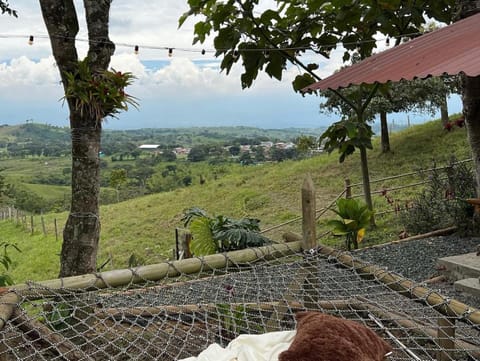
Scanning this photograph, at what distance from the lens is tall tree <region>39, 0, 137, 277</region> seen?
2551 mm

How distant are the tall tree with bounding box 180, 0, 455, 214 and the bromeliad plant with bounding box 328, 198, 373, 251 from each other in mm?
1800

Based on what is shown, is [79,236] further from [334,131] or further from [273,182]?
[273,182]

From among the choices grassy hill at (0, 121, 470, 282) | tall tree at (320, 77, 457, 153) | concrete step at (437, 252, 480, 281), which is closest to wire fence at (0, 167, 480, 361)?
concrete step at (437, 252, 480, 281)

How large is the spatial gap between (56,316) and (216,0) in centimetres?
189

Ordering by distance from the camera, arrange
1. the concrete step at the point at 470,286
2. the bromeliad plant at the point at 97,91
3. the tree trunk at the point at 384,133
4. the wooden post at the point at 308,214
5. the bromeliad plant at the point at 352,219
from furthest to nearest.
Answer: the tree trunk at the point at 384,133
the bromeliad plant at the point at 352,219
the concrete step at the point at 470,286
the bromeliad plant at the point at 97,91
the wooden post at the point at 308,214

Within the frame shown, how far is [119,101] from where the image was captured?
258cm

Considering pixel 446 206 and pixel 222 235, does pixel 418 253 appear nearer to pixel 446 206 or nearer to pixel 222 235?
pixel 446 206

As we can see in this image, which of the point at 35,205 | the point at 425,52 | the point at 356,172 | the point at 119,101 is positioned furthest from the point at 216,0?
the point at 35,205

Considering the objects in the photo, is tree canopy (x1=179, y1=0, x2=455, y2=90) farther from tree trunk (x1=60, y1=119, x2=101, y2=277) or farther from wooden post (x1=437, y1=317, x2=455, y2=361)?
wooden post (x1=437, y1=317, x2=455, y2=361)

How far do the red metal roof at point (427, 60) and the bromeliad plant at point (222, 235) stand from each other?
146 centimetres

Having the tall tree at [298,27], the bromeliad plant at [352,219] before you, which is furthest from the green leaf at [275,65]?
the bromeliad plant at [352,219]

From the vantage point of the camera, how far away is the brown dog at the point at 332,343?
124 cm

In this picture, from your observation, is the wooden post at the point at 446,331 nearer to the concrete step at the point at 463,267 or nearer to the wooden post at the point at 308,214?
the wooden post at the point at 308,214

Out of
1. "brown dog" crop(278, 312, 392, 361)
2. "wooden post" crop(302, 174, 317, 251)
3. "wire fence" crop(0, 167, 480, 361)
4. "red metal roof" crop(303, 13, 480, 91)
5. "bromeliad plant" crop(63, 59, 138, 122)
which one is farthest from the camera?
"bromeliad plant" crop(63, 59, 138, 122)
